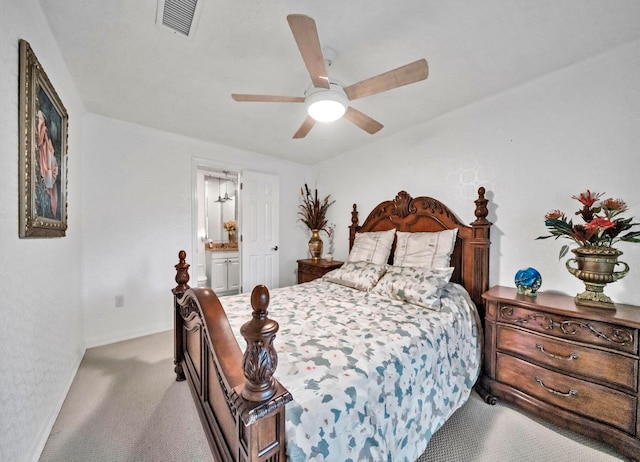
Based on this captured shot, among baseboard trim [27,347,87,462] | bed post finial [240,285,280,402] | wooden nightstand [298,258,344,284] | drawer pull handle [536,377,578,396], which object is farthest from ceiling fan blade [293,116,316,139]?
baseboard trim [27,347,87,462]

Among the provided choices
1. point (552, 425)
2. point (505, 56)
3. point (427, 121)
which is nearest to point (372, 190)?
point (427, 121)

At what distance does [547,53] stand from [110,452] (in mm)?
3736

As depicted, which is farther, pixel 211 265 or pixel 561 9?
pixel 211 265

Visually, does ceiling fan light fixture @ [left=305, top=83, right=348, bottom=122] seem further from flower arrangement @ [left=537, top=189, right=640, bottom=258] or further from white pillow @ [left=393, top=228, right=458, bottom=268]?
flower arrangement @ [left=537, top=189, right=640, bottom=258]

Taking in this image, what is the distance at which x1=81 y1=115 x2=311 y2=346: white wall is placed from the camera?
2.75 m

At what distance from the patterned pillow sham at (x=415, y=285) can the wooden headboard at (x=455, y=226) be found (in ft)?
1.04

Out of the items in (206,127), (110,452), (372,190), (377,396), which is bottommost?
(110,452)

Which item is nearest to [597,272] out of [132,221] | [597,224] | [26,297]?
[597,224]

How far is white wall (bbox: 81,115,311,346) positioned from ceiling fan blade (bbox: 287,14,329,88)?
8.07ft

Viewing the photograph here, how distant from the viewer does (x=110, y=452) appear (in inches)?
56.2

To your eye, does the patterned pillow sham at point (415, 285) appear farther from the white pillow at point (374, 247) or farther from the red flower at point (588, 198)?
the red flower at point (588, 198)

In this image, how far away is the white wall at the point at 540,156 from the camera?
1723 millimetres

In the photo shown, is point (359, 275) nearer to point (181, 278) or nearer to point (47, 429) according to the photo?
point (181, 278)

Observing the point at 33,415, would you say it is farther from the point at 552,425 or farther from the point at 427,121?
the point at 427,121
